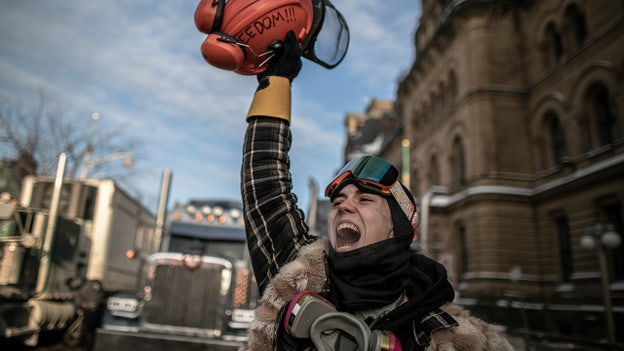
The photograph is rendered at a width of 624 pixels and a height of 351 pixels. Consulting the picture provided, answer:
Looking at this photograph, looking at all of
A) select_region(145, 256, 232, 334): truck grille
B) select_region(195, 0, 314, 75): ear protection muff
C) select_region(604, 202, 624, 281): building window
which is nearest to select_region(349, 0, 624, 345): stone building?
select_region(604, 202, 624, 281): building window

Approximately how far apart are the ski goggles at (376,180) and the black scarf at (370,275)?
226mm

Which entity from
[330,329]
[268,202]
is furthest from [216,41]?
[330,329]

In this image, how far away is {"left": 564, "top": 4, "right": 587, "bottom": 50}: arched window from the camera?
20.7 metres

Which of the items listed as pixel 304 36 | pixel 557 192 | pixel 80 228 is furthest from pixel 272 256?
pixel 557 192

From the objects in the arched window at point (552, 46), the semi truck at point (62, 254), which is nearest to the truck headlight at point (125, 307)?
the semi truck at point (62, 254)

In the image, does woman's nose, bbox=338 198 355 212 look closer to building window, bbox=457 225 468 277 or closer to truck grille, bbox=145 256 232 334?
truck grille, bbox=145 256 232 334

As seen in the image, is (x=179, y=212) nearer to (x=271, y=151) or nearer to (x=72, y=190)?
(x=72, y=190)

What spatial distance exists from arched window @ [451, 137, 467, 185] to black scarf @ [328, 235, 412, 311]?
26368 millimetres

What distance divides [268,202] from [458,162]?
27.1 metres

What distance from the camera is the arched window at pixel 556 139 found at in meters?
22.1

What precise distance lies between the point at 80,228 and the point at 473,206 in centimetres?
1934

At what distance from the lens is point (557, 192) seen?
69.4 ft

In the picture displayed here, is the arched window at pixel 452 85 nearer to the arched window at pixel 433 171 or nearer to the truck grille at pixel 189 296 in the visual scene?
the arched window at pixel 433 171

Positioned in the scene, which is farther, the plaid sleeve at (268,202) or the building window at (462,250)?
the building window at (462,250)
